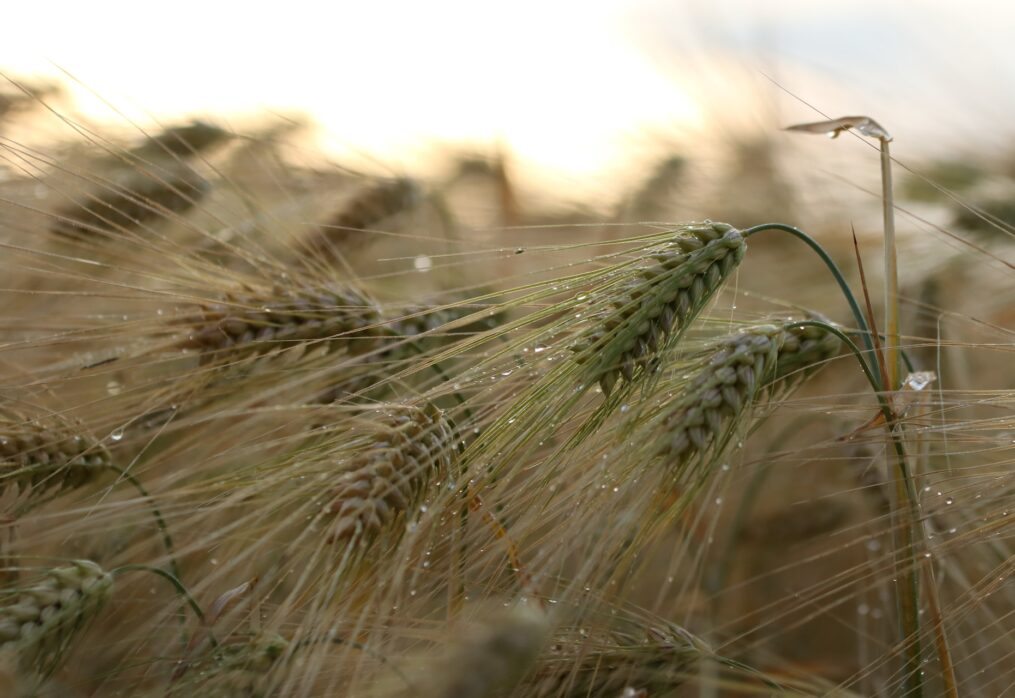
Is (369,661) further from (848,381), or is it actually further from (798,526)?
(848,381)

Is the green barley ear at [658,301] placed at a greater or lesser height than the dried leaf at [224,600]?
greater

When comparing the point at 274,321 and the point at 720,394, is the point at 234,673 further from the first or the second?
the point at 720,394

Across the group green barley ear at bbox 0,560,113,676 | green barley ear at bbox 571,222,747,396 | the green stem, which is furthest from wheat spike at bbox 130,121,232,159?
the green stem

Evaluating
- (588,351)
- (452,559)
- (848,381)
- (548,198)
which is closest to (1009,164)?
(848,381)

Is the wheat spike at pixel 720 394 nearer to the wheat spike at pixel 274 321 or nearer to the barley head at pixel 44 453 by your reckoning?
the wheat spike at pixel 274 321

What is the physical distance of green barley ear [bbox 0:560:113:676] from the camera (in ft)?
2.14

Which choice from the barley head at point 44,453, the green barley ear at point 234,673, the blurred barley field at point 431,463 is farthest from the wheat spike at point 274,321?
the green barley ear at point 234,673

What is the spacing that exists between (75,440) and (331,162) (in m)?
0.62

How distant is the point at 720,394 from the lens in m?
0.65

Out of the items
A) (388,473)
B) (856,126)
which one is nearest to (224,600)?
(388,473)

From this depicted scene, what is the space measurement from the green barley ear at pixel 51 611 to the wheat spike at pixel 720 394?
0.45 meters

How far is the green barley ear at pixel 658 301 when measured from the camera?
658mm

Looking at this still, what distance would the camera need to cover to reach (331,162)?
1.30m

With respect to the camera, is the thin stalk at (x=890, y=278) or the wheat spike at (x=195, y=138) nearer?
the thin stalk at (x=890, y=278)
